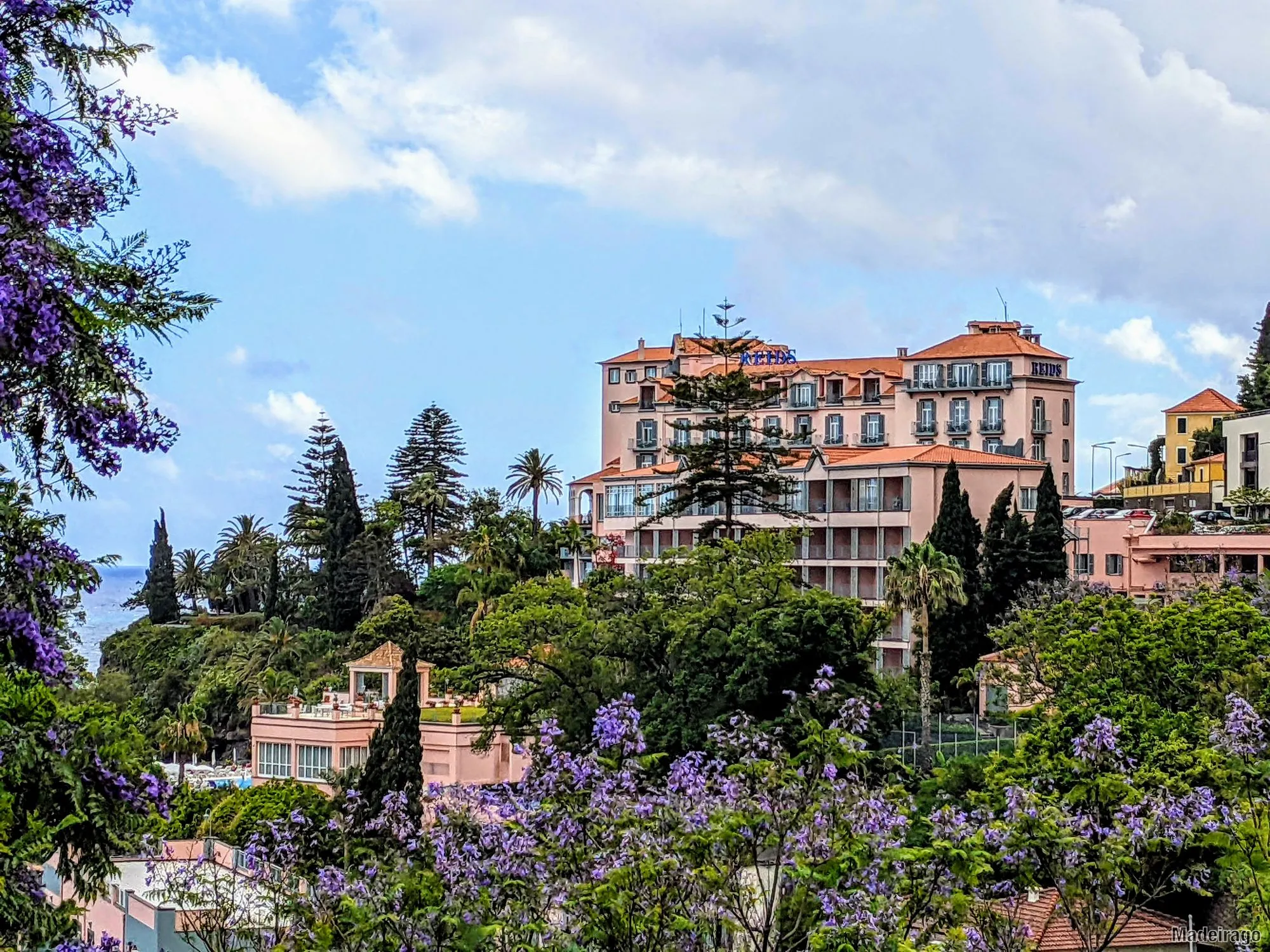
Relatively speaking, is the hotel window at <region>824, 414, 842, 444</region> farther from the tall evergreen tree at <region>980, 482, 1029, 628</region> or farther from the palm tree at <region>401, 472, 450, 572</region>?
the tall evergreen tree at <region>980, 482, 1029, 628</region>

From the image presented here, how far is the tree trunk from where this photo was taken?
121ft

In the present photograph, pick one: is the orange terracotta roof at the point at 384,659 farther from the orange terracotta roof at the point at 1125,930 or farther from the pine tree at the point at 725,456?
the orange terracotta roof at the point at 1125,930

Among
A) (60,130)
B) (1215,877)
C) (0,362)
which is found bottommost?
(1215,877)

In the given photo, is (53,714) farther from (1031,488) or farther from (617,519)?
(617,519)

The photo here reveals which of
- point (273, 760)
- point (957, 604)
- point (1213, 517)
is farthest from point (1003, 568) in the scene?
point (273, 760)

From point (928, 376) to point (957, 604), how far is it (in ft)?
99.2

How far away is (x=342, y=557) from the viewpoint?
244 ft

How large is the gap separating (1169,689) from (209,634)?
53.9 meters

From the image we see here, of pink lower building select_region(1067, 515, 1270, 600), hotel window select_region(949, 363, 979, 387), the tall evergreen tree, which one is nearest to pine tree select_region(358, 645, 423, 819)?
the tall evergreen tree

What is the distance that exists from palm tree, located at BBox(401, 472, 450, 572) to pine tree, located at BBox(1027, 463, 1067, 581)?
1407 inches

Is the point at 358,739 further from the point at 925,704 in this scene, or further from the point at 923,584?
the point at 925,704

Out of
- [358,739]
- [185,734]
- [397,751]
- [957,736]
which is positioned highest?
[957,736]

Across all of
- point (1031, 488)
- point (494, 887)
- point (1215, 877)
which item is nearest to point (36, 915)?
point (494, 887)

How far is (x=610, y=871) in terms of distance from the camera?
1128 centimetres
